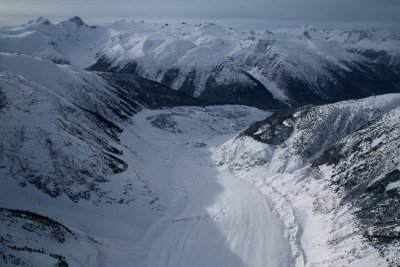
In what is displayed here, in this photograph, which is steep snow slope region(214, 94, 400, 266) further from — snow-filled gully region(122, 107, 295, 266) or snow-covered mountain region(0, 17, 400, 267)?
snow-filled gully region(122, 107, 295, 266)

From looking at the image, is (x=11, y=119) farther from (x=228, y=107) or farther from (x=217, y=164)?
(x=228, y=107)

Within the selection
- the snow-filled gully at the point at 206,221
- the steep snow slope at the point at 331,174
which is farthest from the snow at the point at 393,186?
the snow-filled gully at the point at 206,221

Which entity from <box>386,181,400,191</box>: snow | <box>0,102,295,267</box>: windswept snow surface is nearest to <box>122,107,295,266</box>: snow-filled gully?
<box>0,102,295,267</box>: windswept snow surface

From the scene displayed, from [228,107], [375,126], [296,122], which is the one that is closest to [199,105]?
[228,107]

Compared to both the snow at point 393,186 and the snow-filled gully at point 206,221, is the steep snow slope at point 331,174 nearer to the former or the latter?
the snow at point 393,186

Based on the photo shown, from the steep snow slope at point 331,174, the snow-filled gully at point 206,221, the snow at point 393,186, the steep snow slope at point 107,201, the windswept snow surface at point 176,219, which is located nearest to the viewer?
the steep snow slope at point 107,201
